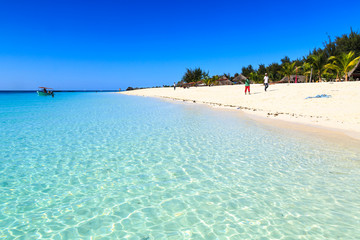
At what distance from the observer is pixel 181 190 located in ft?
15.8

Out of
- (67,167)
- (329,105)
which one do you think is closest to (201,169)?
(67,167)

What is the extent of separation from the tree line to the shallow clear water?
3131 centimetres

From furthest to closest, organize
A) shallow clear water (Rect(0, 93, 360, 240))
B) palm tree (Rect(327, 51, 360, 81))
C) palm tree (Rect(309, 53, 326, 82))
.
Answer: palm tree (Rect(309, 53, 326, 82)), palm tree (Rect(327, 51, 360, 81)), shallow clear water (Rect(0, 93, 360, 240))

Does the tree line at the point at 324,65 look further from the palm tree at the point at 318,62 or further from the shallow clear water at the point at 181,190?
the shallow clear water at the point at 181,190

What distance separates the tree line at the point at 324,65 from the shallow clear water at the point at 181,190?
31.3 metres

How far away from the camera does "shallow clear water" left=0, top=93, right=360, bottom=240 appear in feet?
11.5

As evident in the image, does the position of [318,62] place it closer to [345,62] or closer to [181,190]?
[345,62]

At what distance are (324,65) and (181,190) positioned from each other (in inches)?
1650

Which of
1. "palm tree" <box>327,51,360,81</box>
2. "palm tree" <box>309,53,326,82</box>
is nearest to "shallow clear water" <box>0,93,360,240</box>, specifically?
"palm tree" <box>327,51,360,81</box>

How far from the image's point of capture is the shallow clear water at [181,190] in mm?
3520

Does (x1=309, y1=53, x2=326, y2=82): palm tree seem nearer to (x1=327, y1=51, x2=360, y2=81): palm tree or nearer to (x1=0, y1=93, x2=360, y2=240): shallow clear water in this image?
(x1=327, y1=51, x2=360, y2=81): palm tree

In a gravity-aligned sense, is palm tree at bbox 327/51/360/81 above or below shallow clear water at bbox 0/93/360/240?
above

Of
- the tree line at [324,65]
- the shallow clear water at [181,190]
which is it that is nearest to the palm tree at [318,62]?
the tree line at [324,65]

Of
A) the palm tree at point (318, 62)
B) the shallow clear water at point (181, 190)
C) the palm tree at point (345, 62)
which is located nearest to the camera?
the shallow clear water at point (181, 190)
